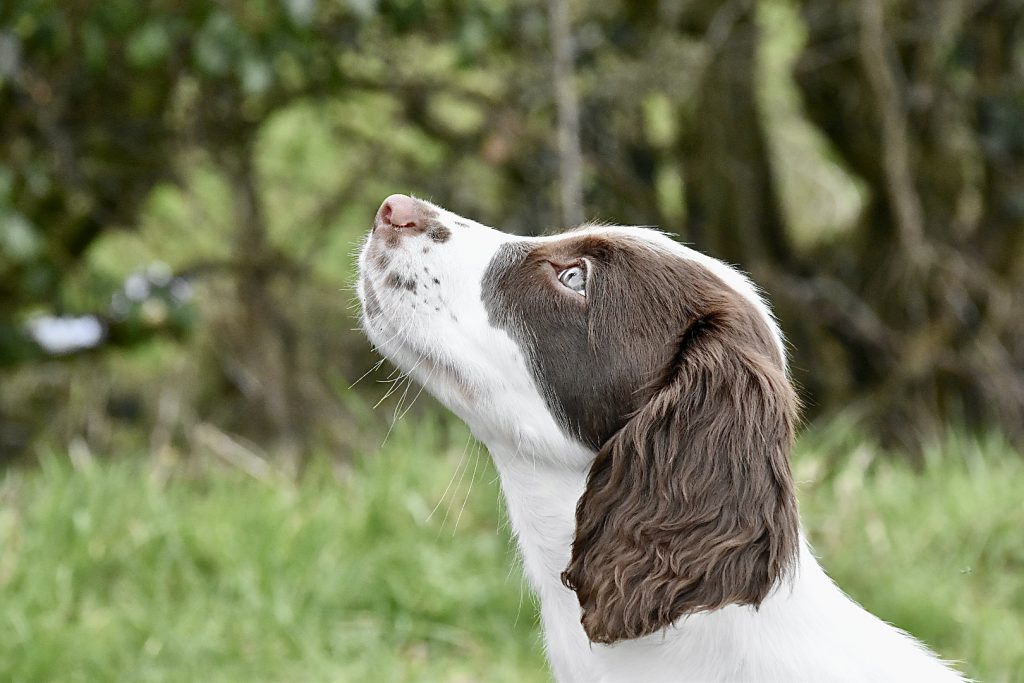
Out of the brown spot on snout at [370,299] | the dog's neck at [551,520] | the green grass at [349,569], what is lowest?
the green grass at [349,569]

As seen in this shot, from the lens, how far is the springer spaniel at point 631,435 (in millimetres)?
2609

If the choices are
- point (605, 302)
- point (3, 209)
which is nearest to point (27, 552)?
point (3, 209)

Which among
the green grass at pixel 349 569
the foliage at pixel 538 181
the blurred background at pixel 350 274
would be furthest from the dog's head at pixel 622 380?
the foliage at pixel 538 181

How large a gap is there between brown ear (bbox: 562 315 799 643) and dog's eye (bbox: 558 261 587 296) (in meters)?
0.34

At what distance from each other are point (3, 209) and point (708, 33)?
3631mm

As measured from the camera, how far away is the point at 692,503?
8.61 ft

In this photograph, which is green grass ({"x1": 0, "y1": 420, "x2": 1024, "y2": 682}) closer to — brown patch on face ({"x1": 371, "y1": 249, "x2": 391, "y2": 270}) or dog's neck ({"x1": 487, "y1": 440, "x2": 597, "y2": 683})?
dog's neck ({"x1": 487, "y1": 440, "x2": 597, "y2": 683})

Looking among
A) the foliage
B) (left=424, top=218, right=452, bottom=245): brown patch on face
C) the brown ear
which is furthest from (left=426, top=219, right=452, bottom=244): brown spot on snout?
the foliage

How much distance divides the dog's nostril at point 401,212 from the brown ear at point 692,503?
71 cm

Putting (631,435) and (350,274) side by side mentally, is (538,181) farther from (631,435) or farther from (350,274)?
(631,435)

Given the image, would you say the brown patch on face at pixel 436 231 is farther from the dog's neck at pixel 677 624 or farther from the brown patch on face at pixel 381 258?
the dog's neck at pixel 677 624

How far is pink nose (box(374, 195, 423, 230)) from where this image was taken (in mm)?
3080

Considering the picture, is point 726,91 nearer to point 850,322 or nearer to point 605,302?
point 850,322

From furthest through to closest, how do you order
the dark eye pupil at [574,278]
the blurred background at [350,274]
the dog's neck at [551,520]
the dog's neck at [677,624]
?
the blurred background at [350,274] < the dark eye pupil at [574,278] < the dog's neck at [551,520] < the dog's neck at [677,624]
